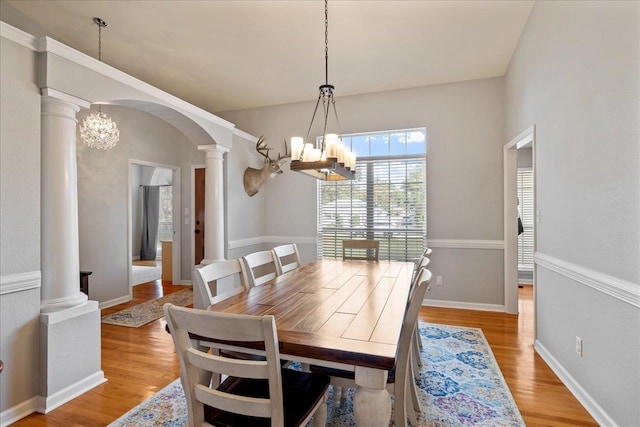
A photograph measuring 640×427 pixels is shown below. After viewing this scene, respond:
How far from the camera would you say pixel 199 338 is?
1.39 m

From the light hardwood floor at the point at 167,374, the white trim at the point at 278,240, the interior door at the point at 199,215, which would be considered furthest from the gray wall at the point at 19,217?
the interior door at the point at 199,215

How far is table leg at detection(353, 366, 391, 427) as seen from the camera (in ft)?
3.90

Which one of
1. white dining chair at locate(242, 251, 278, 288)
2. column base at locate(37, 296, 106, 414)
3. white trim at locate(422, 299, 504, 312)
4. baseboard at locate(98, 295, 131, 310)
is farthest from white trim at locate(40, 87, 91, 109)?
white trim at locate(422, 299, 504, 312)

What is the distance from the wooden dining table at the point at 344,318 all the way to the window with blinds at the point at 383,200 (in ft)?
5.98

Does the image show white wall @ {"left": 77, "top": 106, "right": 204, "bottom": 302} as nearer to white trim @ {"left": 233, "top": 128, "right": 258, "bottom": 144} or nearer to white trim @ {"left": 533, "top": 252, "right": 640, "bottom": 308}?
white trim @ {"left": 233, "top": 128, "right": 258, "bottom": 144}

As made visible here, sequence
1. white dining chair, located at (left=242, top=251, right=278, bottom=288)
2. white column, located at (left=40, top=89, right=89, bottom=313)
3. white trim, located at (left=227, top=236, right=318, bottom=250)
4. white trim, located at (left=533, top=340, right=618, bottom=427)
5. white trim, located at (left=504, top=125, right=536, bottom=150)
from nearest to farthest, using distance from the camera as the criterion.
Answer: white trim, located at (left=533, top=340, right=618, bottom=427)
white column, located at (left=40, top=89, right=89, bottom=313)
white dining chair, located at (left=242, top=251, right=278, bottom=288)
white trim, located at (left=504, top=125, right=536, bottom=150)
white trim, located at (left=227, top=236, right=318, bottom=250)

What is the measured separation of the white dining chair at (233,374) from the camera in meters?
1.03

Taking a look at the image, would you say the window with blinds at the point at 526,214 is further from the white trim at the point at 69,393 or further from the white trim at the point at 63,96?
the white trim at the point at 63,96

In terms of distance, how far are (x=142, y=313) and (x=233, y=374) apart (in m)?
3.51

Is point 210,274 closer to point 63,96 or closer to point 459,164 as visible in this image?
point 63,96

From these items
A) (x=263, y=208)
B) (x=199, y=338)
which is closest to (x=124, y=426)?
(x=199, y=338)

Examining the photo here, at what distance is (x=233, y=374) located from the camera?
111cm

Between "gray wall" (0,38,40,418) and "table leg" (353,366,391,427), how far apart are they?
2.17 metres

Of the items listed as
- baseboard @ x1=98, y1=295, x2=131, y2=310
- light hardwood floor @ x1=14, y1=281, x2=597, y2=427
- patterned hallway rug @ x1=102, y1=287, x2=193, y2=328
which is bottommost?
light hardwood floor @ x1=14, y1=281, x2=597, y2=427
